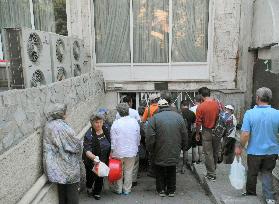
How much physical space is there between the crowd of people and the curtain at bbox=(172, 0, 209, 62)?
325cm

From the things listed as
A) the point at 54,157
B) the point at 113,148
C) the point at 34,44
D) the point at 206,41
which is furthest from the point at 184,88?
the point at 54,157

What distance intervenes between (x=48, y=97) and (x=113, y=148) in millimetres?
1469

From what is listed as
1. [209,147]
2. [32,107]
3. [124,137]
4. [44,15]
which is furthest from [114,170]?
[44,15]

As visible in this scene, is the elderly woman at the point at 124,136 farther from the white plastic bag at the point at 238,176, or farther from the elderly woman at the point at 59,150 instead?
the white plastic bag at the point at 238,176

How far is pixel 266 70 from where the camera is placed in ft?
24.5

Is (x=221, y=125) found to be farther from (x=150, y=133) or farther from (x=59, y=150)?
(x=59, y=150)

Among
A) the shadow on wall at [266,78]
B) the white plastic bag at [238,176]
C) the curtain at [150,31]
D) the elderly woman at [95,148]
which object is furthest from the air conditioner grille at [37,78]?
the shadow on wall at [266,78]

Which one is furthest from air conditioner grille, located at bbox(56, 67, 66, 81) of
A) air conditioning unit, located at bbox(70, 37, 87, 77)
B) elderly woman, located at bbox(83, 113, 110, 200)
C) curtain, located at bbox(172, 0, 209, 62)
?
curtain, located at bbox(172, 0, 209, 62)

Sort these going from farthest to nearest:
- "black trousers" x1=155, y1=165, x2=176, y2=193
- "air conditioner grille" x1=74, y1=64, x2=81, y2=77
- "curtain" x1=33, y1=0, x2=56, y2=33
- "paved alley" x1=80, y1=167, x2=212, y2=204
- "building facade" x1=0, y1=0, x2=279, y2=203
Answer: "curtain" x1=33, y1=0, x2=56, y2=33 → "building facade" x1=0, y1=0, x2=279, y2=203 → "air conditioner grille" x1=74, y1=64, x2=81, y2=77 → "black trousers" x1=155, y1=165, x2=176, y2=193 → "paved alley" x1=80, y1=167, x2=212, y2=204

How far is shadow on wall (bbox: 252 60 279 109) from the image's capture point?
6484 millimetres

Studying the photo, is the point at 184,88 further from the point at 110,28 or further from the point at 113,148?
the point at 113,148

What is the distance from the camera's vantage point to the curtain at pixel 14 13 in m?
8.51

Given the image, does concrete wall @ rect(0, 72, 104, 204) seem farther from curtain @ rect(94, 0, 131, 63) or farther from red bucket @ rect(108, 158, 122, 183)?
curtain @ rect(94, 0, 131, 63)

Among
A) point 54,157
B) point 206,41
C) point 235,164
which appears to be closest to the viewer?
point 54,157
